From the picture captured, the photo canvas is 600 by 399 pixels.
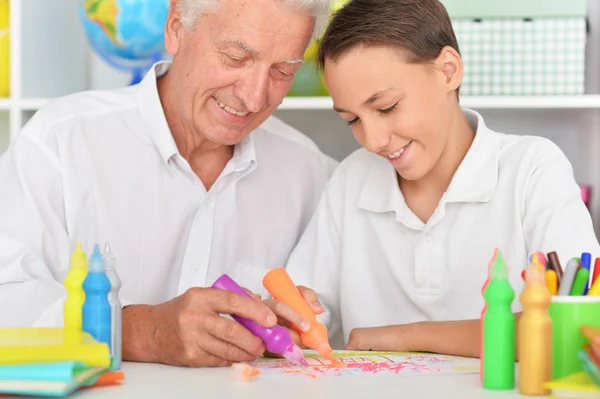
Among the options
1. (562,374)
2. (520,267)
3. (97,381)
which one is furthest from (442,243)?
(97,381)

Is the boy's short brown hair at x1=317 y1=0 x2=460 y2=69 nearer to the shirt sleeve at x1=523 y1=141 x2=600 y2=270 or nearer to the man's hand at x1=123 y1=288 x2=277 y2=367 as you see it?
Answer: the shirt sleeve at x1=523 y1=141 x2=600 y2=270

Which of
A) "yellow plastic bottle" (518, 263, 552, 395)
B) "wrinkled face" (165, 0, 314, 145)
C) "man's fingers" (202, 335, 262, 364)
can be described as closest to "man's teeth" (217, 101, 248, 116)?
"wrinkled face" (165, 0, 314, 145)

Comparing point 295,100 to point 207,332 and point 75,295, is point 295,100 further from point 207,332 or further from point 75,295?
point 75,295

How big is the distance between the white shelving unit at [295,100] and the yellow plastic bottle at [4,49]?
0.14 feet

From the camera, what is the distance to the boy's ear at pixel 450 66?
1.58 m

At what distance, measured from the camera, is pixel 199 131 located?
174 cm

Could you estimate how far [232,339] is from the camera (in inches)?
46.6

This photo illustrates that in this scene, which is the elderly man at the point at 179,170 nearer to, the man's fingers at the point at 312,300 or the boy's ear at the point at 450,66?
the boy's ear at the point at 450,66

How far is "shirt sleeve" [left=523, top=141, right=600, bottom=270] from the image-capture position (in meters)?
1.39

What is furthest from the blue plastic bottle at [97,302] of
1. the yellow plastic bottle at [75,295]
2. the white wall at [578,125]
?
the white wall at [578,125]

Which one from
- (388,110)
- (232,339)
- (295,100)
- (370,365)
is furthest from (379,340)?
(295,100)

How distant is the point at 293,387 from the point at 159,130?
86cm

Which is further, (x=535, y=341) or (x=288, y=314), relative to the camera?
(x=288, y=314)

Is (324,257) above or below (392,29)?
below
